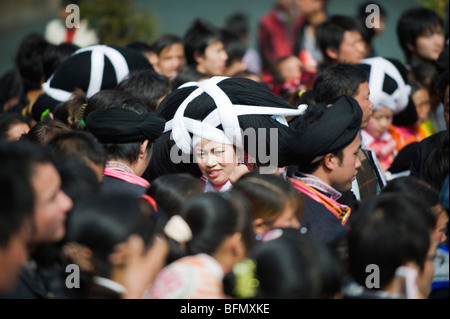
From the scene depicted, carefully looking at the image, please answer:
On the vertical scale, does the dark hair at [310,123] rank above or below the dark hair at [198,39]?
below

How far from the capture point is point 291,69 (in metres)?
6.40

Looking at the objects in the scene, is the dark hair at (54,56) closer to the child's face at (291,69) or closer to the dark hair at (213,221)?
the child's face at (291,69)

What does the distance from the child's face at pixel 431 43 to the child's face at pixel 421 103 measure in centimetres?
73

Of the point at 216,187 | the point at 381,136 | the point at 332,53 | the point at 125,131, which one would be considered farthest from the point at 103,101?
the point at 332,53

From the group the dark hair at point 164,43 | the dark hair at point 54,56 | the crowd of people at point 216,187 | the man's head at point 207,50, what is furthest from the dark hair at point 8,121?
the dark hair at point 164,43

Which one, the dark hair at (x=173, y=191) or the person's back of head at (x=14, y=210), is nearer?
the person's back of head at (x=14, y=210)

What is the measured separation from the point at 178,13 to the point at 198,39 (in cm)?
395

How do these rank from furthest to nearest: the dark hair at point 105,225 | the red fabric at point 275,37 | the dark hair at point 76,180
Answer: the red fabric at point 275,37
the dark hair at point 76,180
the dark hair at point 105,225

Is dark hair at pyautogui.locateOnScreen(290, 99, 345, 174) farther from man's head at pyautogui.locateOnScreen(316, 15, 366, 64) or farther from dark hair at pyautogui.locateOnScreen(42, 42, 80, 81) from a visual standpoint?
dark hair at pyautogui.locateOnScreen(42, 42, 80, 81)

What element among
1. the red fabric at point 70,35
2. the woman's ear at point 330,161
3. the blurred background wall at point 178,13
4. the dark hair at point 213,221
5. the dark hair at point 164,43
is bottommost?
the dark hair at point 213,221

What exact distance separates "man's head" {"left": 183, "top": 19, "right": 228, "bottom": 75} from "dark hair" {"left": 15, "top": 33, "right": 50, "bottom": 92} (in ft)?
4.78

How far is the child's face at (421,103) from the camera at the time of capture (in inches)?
214

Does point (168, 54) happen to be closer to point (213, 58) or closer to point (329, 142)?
point (213, 58)
